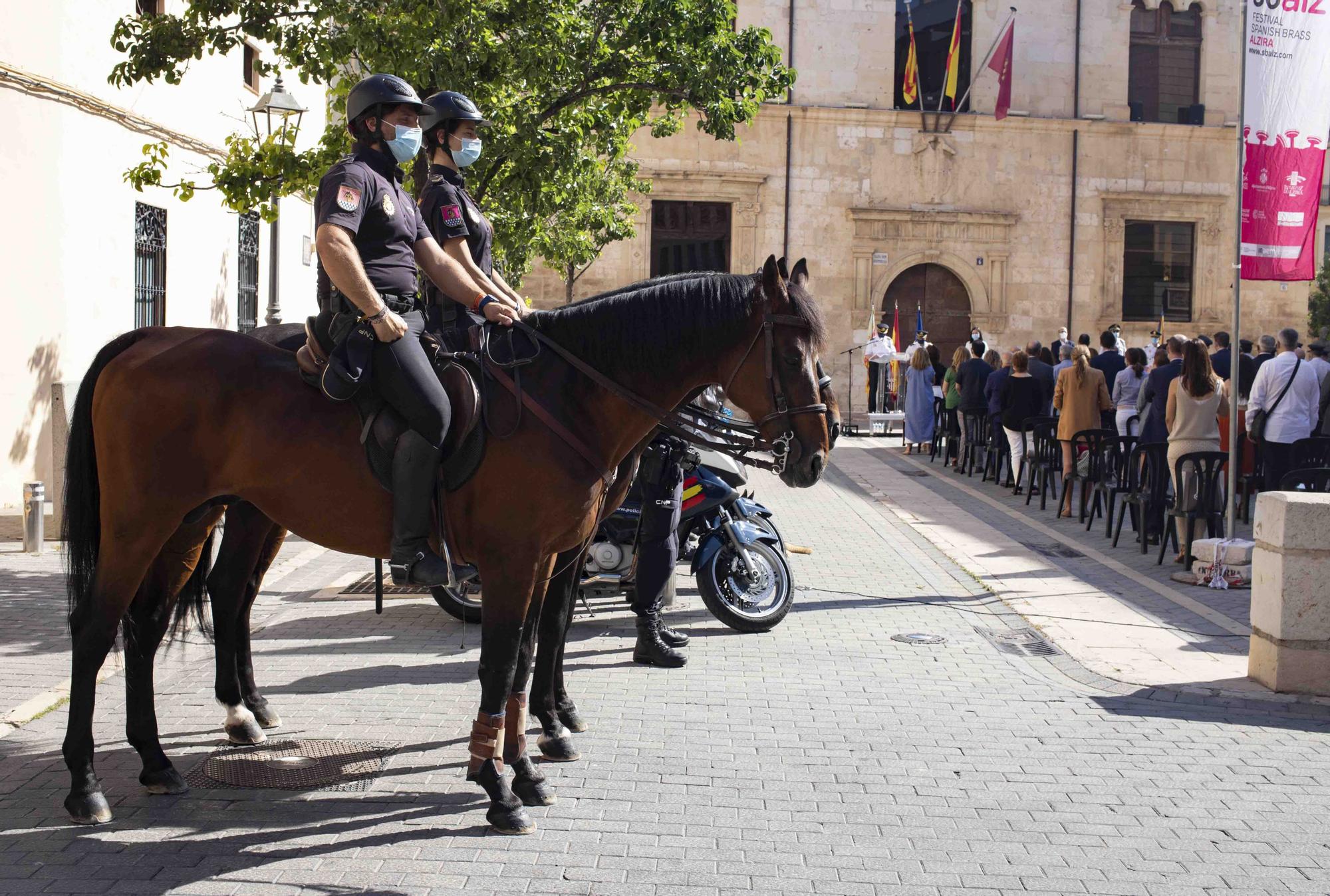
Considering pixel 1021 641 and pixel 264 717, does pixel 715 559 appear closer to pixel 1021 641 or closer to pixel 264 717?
pixel 1021 641

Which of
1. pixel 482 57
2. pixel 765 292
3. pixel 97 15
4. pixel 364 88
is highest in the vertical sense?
pixel 97 15

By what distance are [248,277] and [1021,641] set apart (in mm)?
16131

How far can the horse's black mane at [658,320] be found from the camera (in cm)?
508

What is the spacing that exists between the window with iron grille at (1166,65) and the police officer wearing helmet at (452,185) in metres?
34.8

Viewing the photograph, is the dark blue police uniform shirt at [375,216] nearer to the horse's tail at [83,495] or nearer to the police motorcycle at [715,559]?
the horse's tail at [83,495]

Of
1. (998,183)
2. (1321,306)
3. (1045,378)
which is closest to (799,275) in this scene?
(1045,378)

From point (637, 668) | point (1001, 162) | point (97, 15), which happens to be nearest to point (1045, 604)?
point (637, 668)

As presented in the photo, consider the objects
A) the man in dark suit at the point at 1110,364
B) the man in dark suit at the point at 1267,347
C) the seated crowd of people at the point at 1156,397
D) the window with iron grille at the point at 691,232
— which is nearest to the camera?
the seated crowd of people at the point at 1156,397

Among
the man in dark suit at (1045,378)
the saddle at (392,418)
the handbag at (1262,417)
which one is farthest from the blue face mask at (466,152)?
the man in dark suit at (1045,378)

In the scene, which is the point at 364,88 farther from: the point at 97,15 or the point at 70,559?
the point at 97,15

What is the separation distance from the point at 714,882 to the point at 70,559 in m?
2.96

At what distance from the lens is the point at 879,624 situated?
9.21 meters

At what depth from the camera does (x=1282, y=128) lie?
10.0m

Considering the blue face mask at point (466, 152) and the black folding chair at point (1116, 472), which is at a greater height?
the blue face mask at point (466, 152)
